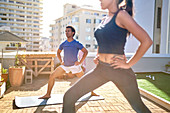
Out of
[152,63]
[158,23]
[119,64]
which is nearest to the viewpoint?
[119,64]

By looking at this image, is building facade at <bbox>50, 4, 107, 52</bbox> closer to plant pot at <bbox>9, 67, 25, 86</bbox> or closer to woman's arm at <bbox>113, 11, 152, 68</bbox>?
plant pot at <bbox>9, 67, 25, 86</bbox>

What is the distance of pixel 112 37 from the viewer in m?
1.75

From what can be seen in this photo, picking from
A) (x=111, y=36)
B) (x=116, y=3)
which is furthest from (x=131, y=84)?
(x=116, y=3)

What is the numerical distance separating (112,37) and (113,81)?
49cm

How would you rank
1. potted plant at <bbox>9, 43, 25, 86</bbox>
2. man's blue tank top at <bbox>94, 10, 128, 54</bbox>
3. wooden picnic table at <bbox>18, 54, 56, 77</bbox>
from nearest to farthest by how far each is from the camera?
man's blue tank top at <bbox>94, 10, 128, 54</bbox> < potted plant at <bbox>9, 43, 25, 86</bbox> < wooden picnic table at <bbox>18, 54, 56, 77</bbox>

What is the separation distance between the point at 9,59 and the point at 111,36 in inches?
272

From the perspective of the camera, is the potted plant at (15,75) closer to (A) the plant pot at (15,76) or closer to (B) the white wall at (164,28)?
(A) the plant pot at (15,76)

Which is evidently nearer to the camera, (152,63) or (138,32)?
(138,32)

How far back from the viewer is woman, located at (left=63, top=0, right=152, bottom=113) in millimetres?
1644

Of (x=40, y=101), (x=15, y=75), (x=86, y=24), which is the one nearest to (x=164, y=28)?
(x=15, y=75)

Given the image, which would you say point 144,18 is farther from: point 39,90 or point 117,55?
point 117,55

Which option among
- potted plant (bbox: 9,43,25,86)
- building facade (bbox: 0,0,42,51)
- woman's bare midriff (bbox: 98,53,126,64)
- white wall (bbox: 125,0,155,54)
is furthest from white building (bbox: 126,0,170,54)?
building facade (bbox: 0,0,42,51)

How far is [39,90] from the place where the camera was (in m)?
5.89

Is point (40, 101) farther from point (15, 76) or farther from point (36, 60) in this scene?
point (36, 60)
